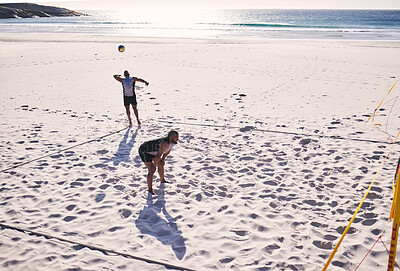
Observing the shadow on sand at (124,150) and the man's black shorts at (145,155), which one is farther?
the shadow on sand at (124,150)

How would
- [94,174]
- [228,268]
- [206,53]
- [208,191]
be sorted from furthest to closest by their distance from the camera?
[206,53] → [94,174] → [208,191] → [228,268]

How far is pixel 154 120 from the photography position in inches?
353

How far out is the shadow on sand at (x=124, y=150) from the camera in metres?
6.54

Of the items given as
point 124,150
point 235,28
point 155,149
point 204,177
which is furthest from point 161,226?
point 235,28

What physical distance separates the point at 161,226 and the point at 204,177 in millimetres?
1570

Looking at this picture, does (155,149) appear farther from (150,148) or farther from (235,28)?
(235,28)

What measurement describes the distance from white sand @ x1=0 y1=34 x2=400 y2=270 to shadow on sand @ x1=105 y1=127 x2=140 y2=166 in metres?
0.05

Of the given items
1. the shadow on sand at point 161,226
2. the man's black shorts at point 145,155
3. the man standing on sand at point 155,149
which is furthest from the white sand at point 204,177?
the man's black shorts at point 145,155

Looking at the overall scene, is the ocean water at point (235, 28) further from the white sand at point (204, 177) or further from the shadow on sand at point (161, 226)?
the shadow on sand at point (161, 226)

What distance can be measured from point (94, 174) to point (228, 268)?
10.8 feet

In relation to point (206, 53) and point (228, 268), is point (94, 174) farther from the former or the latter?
point (206, 53)

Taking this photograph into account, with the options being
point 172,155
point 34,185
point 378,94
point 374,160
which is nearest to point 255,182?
point 172,155

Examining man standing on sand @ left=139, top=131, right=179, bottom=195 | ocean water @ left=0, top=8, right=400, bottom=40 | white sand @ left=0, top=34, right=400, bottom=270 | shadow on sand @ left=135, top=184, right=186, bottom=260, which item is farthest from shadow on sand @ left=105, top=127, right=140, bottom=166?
ocean water @ left=0, top=8, right=400, bottom=40

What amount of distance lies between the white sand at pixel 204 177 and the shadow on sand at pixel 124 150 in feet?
0.17
